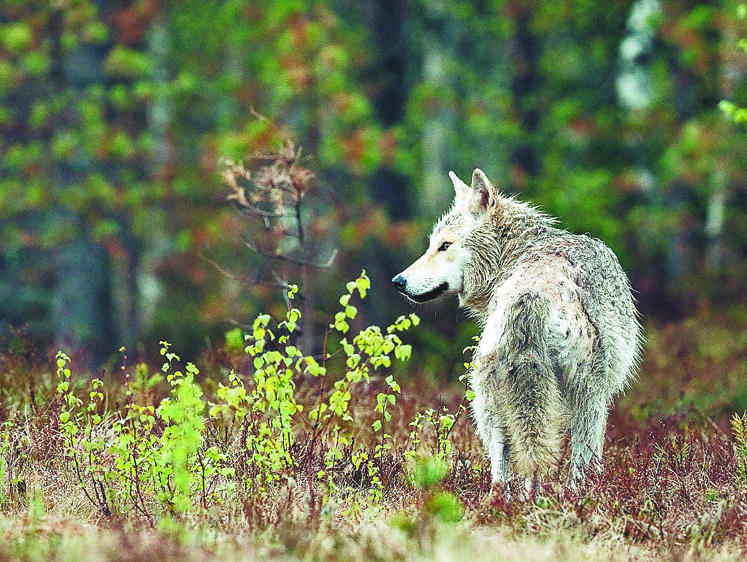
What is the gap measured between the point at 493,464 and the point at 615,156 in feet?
43.0

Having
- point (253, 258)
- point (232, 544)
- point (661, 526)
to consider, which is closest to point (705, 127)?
point (253, 258)

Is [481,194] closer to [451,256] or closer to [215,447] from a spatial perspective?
[451,256]

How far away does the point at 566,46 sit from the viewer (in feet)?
86.2

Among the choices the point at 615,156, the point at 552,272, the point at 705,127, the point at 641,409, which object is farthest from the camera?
the point at 615,156

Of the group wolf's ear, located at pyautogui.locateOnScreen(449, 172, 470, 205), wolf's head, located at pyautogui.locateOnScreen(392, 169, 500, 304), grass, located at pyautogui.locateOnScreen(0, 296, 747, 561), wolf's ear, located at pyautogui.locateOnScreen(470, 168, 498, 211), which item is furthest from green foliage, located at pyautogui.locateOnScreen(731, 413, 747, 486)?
wolf's ear, located at pyautogui.locateOnScreen(449, 172, 470, 205)

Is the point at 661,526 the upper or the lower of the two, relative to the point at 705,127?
lower

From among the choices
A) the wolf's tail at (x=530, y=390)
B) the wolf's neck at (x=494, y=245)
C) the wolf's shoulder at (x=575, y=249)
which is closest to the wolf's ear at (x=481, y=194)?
the wolf's neck at (x=494, y=245)

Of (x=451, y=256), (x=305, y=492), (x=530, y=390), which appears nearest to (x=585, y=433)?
(x=530, y=390)

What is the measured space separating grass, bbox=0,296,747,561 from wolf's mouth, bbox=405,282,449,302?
914 mm

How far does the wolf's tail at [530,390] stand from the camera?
4.96m

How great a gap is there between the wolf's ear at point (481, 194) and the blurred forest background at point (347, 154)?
5.57 meters

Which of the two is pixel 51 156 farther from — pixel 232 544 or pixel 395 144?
pixel 232 544

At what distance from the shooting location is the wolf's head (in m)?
6.05

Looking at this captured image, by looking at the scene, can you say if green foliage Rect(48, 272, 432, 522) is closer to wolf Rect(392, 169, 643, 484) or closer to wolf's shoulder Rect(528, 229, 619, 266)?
wolf Rect(392, 169, 643, 484)
